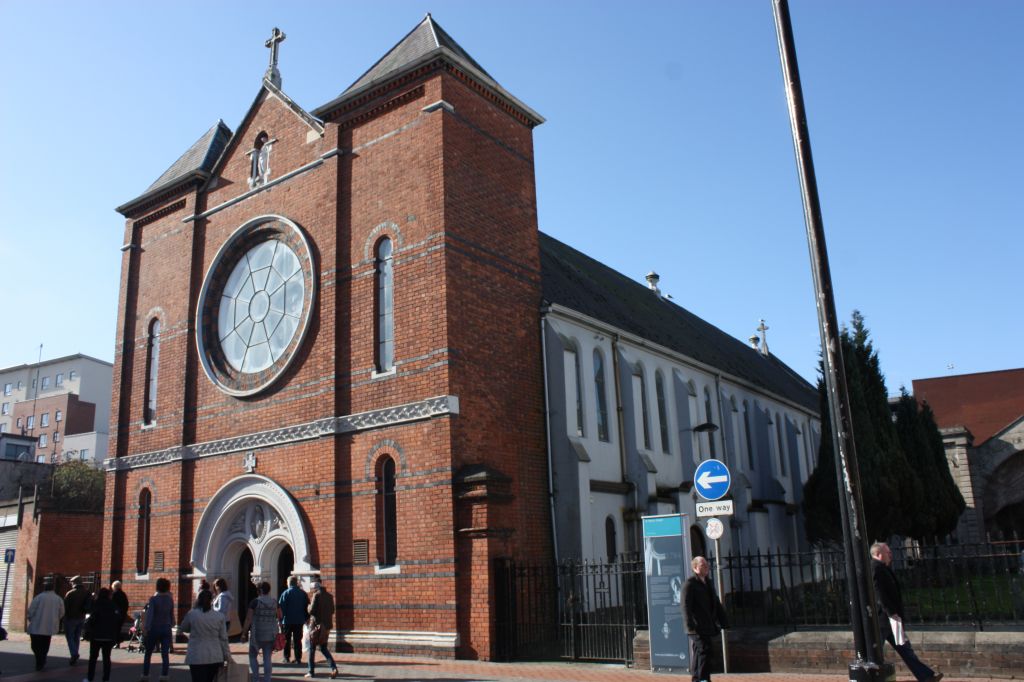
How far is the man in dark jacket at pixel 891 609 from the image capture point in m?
9.35

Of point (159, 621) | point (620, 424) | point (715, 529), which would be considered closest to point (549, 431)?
point (620, 424)

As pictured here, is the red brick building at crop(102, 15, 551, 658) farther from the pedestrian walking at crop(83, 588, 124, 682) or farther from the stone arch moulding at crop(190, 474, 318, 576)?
the pedestrian walking at crop(83, 588, 124, 682)

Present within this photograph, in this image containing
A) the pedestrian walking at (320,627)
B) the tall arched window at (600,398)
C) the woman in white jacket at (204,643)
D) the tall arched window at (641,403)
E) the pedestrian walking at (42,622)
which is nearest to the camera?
the woman in white jacket at (204,643)

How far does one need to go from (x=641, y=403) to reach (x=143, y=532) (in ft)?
42.6

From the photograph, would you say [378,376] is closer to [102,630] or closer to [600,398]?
[600,398]

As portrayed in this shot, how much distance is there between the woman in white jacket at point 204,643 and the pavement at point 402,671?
11.3 feet

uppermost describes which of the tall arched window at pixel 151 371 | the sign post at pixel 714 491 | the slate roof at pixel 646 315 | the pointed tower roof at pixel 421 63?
the pointed tower roof at pixel 421 63

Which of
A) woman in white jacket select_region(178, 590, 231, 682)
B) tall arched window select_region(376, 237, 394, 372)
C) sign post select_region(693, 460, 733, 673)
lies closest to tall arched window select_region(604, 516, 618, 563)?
tall arched window select_region(376, 237, 394, 372)

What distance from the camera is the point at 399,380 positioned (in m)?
16.3

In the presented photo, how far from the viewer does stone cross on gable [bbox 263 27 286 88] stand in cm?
2111

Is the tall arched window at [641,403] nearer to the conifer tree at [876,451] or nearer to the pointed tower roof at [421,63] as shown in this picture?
the conifer tree at [876,451]

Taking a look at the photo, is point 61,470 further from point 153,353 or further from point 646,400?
point 646,400

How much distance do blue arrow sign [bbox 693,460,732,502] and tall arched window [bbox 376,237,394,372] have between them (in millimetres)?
7157

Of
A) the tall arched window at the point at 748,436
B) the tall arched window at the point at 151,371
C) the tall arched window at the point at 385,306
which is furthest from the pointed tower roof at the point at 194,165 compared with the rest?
the tall arched window at the point at 748,436
